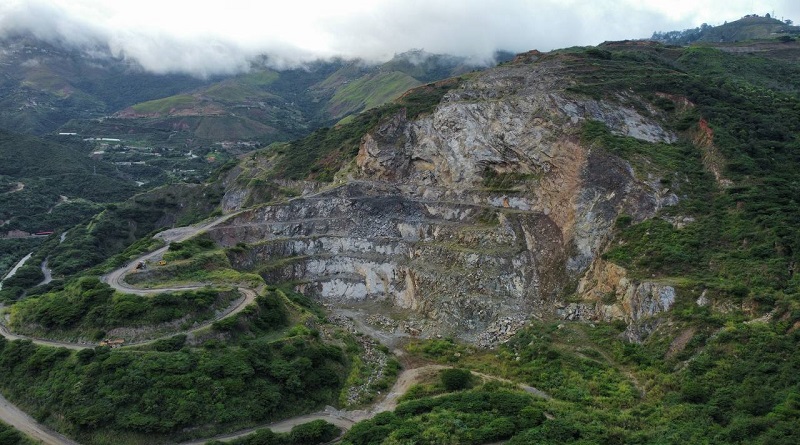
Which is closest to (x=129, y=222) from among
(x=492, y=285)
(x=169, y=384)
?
(x=169, y=384)

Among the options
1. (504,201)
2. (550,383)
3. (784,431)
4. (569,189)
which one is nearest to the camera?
(784,431)

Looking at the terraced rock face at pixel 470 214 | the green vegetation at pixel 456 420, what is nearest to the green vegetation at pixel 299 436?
the green vegetation at pixel 456 420

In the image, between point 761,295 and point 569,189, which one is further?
point 569,189

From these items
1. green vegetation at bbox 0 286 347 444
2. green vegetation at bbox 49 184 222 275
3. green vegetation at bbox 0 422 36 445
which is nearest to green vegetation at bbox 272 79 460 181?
green vegetation at bbox 49 184 222 275

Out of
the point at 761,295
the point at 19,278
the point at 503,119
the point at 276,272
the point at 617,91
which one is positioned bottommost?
the point at 19,278

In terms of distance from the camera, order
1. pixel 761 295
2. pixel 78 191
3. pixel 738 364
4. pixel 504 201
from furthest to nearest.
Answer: pixel 78 191 → pixel 504 201 → pixel 761 295 → pixel 738 364

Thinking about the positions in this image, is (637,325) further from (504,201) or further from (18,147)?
(18,147)

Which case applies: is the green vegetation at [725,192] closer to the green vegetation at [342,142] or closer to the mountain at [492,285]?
the mountain at [492,285]

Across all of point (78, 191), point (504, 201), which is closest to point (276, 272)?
point (504, 201)

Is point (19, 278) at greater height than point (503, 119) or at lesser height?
lesser
